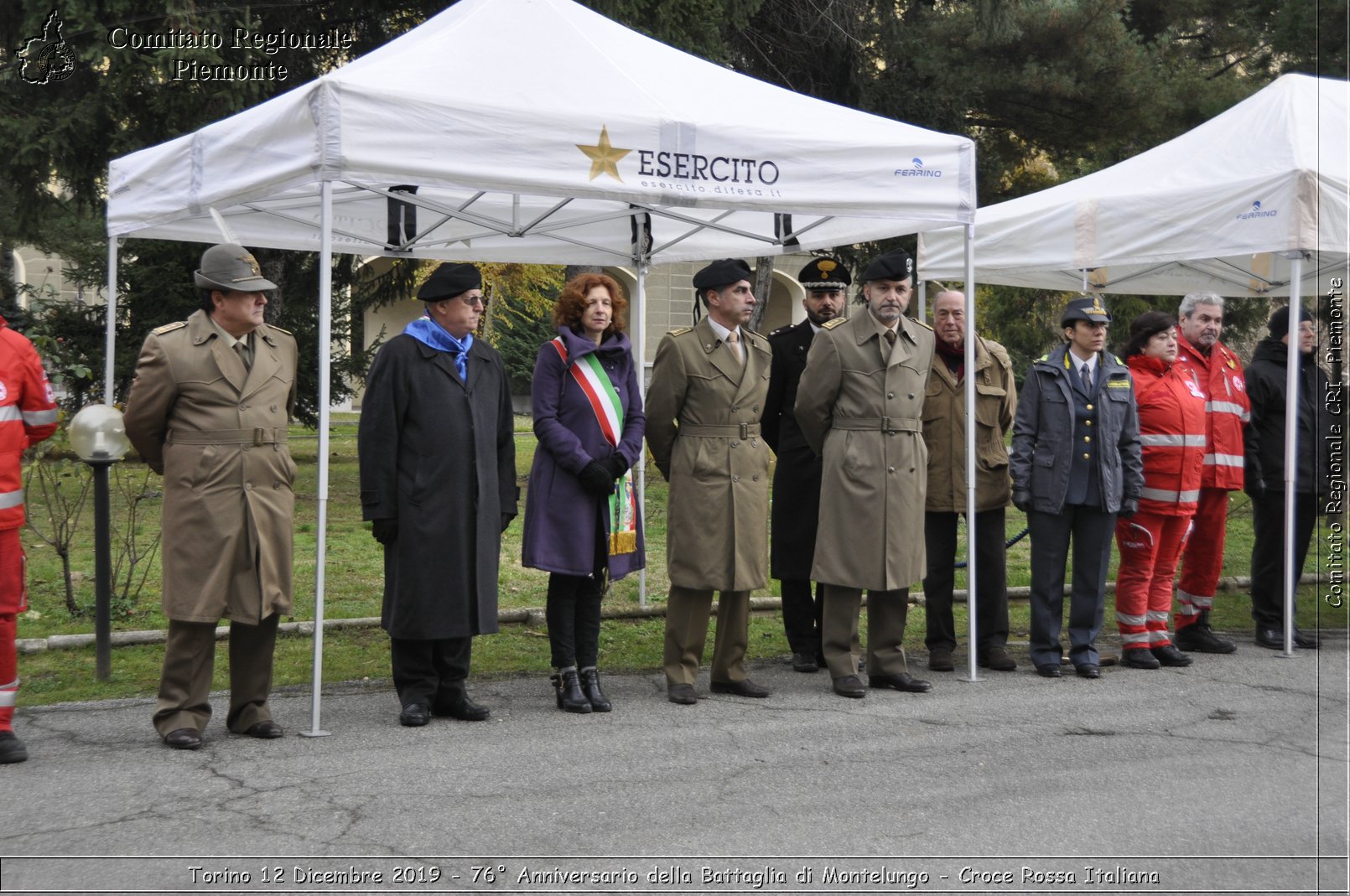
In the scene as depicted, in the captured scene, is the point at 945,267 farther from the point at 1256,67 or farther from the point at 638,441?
the point at 1256,67

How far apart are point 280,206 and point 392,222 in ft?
2.53

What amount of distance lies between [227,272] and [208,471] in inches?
33.0

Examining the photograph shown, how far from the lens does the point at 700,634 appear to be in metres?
6.88

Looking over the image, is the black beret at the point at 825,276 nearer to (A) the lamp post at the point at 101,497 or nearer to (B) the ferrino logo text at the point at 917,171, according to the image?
(B) the ferrino logo text at the point at 917,171

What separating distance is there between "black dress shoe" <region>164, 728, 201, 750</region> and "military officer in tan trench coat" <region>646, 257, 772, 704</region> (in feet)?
7.38

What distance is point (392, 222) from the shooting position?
8852mm

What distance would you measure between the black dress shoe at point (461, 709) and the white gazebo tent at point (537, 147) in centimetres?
67

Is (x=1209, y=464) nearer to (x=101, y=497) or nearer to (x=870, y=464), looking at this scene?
(x=870, y=464)

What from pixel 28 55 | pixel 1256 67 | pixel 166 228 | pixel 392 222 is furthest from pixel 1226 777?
pixel 1256 67

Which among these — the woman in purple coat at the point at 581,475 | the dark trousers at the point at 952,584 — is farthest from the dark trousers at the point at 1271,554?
the woman in purple coat at the point at 581,475

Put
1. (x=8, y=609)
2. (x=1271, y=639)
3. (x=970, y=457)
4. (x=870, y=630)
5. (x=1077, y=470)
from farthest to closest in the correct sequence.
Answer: (x=1271, y=639) < (x=1077, y=470) < (x=970, y=457) < (x=870, y=630) < (x=8, y=609)

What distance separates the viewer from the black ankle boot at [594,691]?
21.6ft

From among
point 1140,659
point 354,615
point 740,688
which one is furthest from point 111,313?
point 1140,659

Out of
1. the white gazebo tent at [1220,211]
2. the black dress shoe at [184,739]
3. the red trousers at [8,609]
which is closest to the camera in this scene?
the red trousers at [8,609]
